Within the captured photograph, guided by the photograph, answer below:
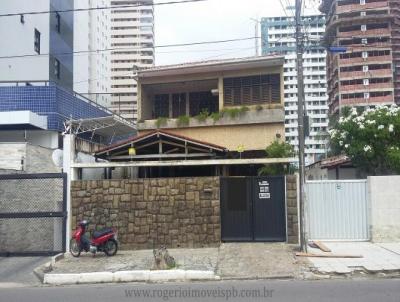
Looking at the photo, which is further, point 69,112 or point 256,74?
point 256,74

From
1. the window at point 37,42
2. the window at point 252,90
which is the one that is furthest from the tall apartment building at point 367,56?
the window at point 252,90

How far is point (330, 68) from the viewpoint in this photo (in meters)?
90.1

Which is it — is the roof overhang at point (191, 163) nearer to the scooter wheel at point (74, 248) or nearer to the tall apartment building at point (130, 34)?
the scooter wheel at point (74, 248)

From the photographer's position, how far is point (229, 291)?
8961 mm

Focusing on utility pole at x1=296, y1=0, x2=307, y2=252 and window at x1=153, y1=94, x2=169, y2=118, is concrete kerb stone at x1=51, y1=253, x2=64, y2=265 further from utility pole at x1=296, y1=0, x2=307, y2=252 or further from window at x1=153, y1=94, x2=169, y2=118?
window at x1=153, y1=94, x2=169, y2=118

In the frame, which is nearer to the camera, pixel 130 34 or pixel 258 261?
pixel 258 261

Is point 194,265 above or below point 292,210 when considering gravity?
below

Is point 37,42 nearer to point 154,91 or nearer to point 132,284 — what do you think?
point 154,91

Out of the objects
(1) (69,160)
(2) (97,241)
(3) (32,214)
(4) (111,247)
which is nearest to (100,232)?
(2) (97,241)

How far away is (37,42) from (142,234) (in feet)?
69.4

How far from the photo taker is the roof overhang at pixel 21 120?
58.9 feet

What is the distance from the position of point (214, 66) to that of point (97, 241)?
12.5 m

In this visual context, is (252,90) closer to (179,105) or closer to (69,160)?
(179,105)

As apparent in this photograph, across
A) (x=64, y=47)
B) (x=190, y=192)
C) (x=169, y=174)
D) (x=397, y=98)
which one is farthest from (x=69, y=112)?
(x=397, y=98)
